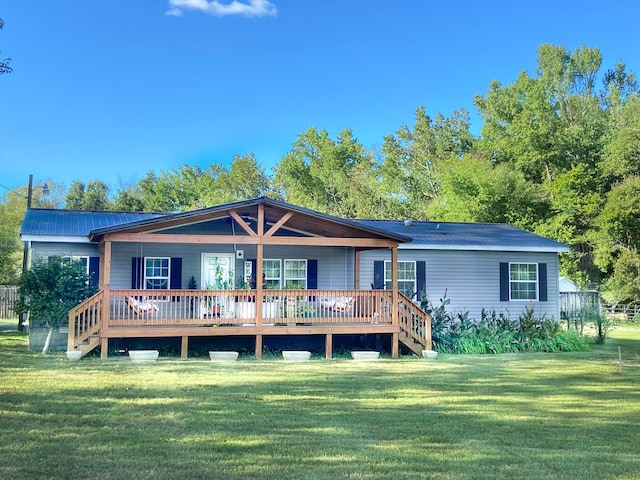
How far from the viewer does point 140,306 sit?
12.5m

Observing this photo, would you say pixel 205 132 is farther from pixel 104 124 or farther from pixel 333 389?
pixel 333 389

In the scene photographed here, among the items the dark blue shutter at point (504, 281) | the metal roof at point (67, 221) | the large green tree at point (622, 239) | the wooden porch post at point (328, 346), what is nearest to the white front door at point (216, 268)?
the metal roof at point (67, 221)

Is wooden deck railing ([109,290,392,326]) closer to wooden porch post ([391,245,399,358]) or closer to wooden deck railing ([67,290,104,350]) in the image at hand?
wooden porch post ([391,245,399,358])

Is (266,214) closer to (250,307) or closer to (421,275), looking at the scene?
(250,307)

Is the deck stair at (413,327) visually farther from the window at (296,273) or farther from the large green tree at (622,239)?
the large green tree at (622,239)

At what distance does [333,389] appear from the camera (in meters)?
8.66

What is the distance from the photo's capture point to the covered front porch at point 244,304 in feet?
39.4

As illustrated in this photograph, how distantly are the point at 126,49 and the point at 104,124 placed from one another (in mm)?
11980

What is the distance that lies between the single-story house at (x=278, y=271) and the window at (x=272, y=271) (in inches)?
1.1

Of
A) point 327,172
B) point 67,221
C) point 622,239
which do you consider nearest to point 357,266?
point 67,221

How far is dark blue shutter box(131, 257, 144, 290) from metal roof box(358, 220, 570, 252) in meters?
6.97

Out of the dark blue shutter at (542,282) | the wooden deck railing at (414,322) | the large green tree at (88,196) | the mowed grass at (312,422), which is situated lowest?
the mowed grass at (312,422)

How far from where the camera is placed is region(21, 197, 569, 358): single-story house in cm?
1229

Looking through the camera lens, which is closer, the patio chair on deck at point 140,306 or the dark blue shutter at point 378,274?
the patio chair on deck at point 140,306
